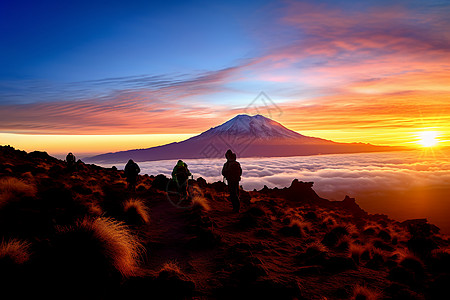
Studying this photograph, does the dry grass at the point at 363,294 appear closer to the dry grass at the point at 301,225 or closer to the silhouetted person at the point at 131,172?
the dry grass at the point at 301,225

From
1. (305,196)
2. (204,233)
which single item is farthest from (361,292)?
(305,196)

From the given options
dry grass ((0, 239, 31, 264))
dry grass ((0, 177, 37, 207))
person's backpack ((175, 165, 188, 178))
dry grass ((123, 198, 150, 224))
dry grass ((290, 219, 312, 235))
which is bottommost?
dry grass ((290, 219, 312, 235))

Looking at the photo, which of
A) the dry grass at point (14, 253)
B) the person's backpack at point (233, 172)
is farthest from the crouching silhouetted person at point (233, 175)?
the dry grass at point (14, 253)

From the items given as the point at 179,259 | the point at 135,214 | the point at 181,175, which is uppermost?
the point at 181,175

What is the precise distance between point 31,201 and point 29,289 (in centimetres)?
531

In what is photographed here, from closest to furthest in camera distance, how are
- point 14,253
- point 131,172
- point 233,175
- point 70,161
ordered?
point 14,253 → point 233,175 → point 131,172 → point 70,161

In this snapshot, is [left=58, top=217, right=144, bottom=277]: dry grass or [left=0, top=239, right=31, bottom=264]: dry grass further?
[left=58, top=217, right=144, bottom=277]: dry grass

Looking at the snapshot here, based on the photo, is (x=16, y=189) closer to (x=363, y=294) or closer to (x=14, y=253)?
(x=14, y=253)

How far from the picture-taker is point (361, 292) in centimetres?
540

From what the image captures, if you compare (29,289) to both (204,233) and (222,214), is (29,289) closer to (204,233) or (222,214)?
(204,233)

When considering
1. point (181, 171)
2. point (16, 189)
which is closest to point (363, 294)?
point (181, 171)

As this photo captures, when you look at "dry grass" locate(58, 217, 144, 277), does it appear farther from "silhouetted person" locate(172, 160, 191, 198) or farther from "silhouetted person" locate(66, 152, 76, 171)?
"silhouetted person" locate(66, 152, 76, 171)

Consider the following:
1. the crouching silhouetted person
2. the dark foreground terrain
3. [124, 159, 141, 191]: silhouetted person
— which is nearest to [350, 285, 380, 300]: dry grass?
the dark foreground terrain

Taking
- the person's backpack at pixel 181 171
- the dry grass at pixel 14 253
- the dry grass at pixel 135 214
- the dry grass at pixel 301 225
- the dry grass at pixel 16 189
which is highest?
the person's backpack at pixel 181 171
